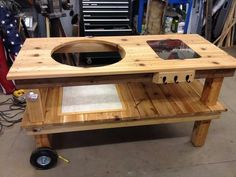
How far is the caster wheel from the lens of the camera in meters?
1.42

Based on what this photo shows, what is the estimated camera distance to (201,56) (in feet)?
4.57

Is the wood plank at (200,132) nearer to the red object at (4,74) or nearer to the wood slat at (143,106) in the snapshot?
the wood slat at (143,106)

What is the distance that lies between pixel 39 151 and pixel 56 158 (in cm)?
Result: 12

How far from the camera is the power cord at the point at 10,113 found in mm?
1856

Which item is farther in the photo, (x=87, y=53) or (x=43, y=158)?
(x=87, y=53)

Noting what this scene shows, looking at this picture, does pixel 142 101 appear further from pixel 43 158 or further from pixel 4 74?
pixel 4 74

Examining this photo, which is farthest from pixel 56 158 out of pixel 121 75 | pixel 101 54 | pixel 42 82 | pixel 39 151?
pixel 101 54

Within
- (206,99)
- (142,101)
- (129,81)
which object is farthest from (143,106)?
(206,99)

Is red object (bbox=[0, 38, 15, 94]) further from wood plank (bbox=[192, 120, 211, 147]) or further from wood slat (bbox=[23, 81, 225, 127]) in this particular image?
wood plank (bbox=[192, 120, 211, 147])

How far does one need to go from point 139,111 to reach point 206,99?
444mm

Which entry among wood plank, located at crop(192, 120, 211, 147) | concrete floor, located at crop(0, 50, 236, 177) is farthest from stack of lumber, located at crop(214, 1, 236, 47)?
wood plank, located at crop(192, 120, 211, 147)

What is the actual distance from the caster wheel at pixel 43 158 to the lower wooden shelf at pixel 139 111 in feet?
0.51

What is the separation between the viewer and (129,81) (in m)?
1.28

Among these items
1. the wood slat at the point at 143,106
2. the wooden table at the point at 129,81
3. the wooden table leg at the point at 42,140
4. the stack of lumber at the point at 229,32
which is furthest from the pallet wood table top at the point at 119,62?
the stack of lumber at the point at 229,32
